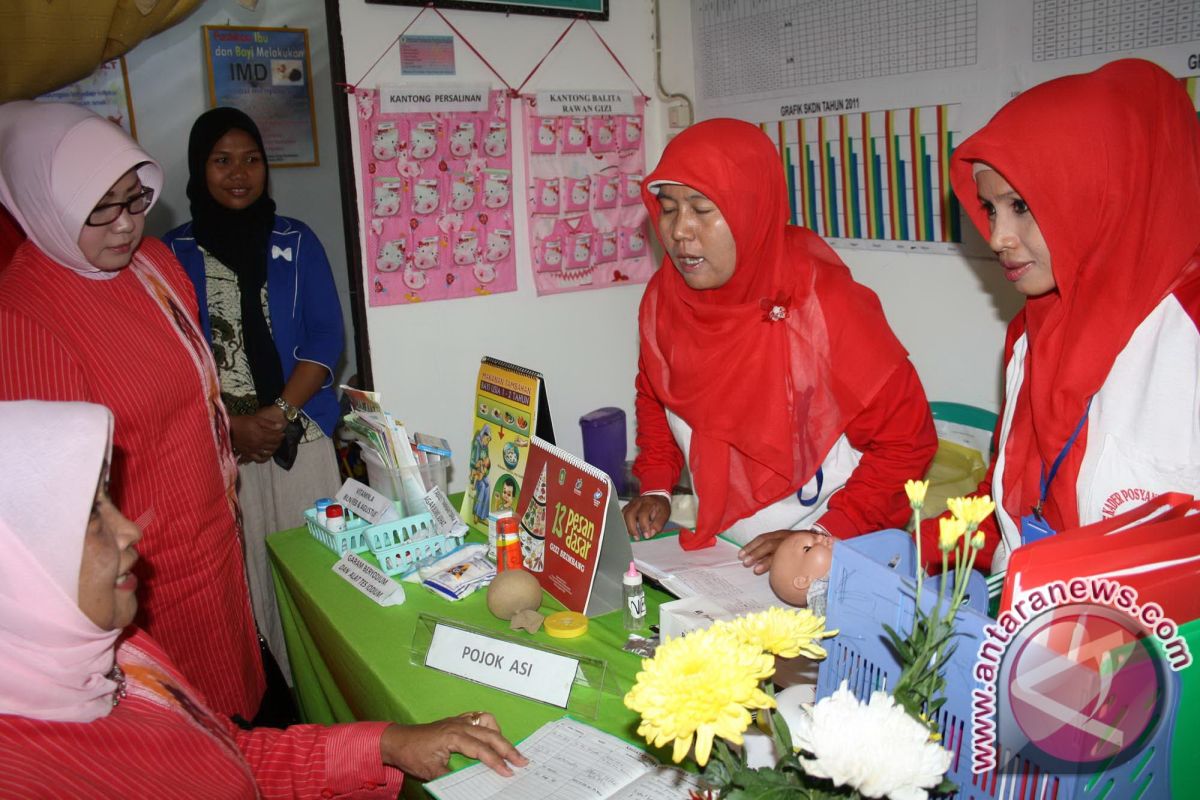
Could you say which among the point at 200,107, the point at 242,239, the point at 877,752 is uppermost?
the point at 200,107

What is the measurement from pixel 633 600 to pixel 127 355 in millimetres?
1147

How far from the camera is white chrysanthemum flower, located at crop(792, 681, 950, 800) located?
2.32 ft

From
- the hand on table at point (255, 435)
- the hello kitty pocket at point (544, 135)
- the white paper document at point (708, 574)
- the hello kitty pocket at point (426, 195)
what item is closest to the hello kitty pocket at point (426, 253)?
the hello kitty pocket at point (426, 195)

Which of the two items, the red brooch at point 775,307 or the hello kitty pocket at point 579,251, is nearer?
the red brooch at point 775,307

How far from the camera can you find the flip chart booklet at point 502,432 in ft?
6.56

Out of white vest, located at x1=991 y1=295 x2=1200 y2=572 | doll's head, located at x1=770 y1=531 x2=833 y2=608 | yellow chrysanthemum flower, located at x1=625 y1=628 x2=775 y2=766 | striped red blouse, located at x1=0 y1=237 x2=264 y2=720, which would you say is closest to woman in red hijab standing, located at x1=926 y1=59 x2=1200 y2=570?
white vest, located at x1=991 y1=295 x2=1200 y2=572

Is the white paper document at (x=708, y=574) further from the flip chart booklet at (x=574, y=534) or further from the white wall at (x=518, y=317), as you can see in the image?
the white wall at (x=518, y=317)

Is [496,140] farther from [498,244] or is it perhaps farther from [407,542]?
[407,542]

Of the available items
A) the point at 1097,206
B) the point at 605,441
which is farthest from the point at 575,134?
the point at 1097,206

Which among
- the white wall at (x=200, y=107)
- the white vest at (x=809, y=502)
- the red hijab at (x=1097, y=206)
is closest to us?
the red hijab at (x=1097, y=206)

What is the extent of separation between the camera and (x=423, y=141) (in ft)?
10.8

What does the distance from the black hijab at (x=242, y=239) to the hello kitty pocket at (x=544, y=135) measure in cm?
115

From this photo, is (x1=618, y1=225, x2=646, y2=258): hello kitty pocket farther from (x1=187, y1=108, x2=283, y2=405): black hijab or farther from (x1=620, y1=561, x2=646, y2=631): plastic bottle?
(x1=620, y1=561, x2=646, y2=631): plastic bottle

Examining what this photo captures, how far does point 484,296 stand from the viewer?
3.54m
